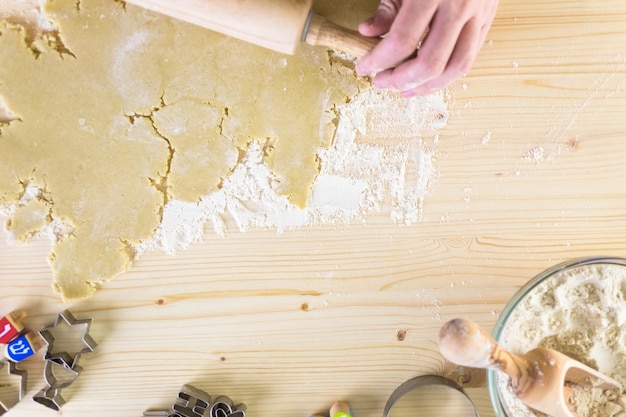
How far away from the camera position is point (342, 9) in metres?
1.05

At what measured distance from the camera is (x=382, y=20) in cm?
94

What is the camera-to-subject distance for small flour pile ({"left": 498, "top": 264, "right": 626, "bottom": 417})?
974mm

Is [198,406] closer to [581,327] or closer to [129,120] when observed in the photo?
[129,120]

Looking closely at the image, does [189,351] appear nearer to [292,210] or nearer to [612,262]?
[292,210]

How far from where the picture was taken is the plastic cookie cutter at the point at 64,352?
3.46ft

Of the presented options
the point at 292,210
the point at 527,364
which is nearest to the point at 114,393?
the point at 292,210

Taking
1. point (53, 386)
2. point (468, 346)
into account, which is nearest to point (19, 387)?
point (53, 386)

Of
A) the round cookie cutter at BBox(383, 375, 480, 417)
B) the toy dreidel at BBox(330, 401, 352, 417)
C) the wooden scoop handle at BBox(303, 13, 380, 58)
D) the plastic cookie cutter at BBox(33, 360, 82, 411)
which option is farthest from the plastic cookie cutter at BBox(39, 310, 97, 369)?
the wooden scoop handle at BBox(303, 13, 380, 58)

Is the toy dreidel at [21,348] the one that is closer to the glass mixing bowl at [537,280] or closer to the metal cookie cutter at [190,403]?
the metal cookie cutter at [190,403]

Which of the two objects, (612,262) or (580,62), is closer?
(612,262)

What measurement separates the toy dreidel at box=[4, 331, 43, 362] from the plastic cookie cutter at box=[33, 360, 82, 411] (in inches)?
1.7

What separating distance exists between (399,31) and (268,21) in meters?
0.23

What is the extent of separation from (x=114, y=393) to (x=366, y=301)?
568 millimetres

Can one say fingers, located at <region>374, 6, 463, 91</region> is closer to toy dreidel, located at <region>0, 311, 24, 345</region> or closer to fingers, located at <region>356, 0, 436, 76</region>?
fingers, located at <region>356, 0, 436, 76</region>
